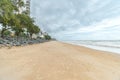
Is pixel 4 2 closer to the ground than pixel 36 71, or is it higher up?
higher up

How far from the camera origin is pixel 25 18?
164 ft

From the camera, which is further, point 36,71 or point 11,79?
point 36,71

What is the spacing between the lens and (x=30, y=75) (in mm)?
8250

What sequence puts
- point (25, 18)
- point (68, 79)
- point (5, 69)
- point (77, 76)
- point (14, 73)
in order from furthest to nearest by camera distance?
point (25, 18) → point (5, 69) → point (14, 73) → point (77, 76) → point (68, 79)

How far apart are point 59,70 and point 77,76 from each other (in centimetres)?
126

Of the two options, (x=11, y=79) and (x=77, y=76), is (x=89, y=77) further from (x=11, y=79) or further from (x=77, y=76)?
(x=11, y=79)

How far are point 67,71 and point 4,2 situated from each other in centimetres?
2218

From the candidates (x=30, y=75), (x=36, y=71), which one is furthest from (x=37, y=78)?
(x=36, y=71)

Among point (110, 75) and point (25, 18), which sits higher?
point (25, 18)

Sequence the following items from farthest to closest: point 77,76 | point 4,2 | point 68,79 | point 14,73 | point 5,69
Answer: point 4,2 → point 5,69 → point 14,73 → point 77,76 → point 68,79

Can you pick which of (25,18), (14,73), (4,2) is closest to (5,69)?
(14,73)

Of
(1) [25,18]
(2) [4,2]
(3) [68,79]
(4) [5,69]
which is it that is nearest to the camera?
(3) [68,79]

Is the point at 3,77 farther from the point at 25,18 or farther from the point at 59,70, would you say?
the point at 25,18

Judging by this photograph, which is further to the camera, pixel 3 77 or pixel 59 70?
pixel 59 70
